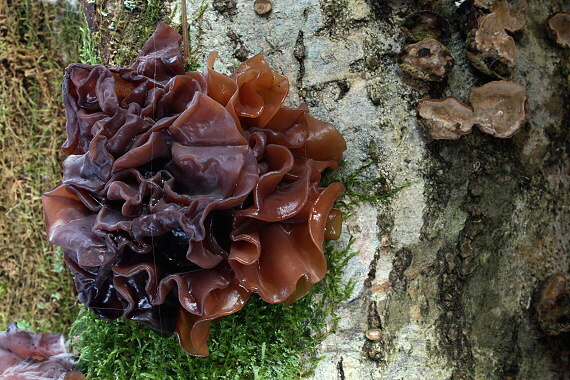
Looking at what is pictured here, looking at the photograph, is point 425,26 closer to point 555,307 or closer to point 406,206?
point 406,206

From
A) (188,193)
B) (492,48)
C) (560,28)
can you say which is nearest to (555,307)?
(492,48)

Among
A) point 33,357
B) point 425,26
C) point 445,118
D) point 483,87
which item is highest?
point 425,26

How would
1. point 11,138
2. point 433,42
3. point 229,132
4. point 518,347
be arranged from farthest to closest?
point 11,138 → point 518,347 → point 433,42 → point 229,132

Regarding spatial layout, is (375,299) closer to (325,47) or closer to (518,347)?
(518,347)

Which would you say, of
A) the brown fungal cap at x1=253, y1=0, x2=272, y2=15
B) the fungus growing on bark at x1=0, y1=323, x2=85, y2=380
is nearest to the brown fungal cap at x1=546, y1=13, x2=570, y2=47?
the brown fungal cap at x1=253, y1=0, x2=272, y2=15

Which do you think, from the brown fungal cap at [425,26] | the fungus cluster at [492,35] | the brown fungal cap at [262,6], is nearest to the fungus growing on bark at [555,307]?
the fungus cluster at [492,35]

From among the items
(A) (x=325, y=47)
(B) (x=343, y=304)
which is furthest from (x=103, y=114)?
(B) (x=343, y=304)

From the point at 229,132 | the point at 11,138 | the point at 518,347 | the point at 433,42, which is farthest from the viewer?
the point at 11,138
